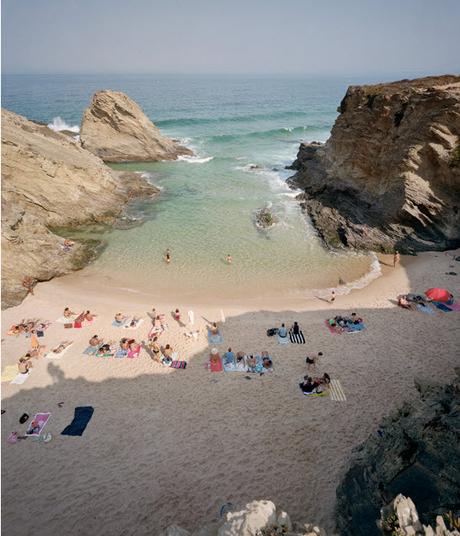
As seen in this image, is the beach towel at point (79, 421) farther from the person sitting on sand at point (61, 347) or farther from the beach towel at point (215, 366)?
the beach towel at point (215, 366)

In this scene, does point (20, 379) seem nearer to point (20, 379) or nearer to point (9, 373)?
point (20, 379)

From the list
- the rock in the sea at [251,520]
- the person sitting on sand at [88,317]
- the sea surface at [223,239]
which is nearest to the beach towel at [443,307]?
the sea surface at [223,239]

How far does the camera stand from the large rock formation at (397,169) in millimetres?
19516

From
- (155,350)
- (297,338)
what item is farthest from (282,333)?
(155,350)

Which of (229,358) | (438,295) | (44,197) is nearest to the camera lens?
(229,358)

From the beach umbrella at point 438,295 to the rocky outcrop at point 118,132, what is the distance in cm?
3581

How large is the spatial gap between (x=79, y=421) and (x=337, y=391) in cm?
875

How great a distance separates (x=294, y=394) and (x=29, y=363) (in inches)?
400

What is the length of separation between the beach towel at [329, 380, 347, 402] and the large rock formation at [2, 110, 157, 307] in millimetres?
15576

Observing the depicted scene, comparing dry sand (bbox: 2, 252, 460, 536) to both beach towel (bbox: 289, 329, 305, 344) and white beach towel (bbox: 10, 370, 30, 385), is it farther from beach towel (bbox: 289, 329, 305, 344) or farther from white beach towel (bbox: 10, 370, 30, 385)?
beach towel (bbox: 289, 329, 305, 344)

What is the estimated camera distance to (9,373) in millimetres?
12594

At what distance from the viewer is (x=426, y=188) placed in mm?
20891

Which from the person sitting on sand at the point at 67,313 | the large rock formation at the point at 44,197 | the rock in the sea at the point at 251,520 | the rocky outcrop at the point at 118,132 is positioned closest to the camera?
the rock in the sea at the point at 251,520

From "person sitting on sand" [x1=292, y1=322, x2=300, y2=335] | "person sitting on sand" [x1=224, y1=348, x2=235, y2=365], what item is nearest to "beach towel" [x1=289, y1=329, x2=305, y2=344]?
"person sitting on sand" [x1=292, y1=322, x2=300, y2=335]
